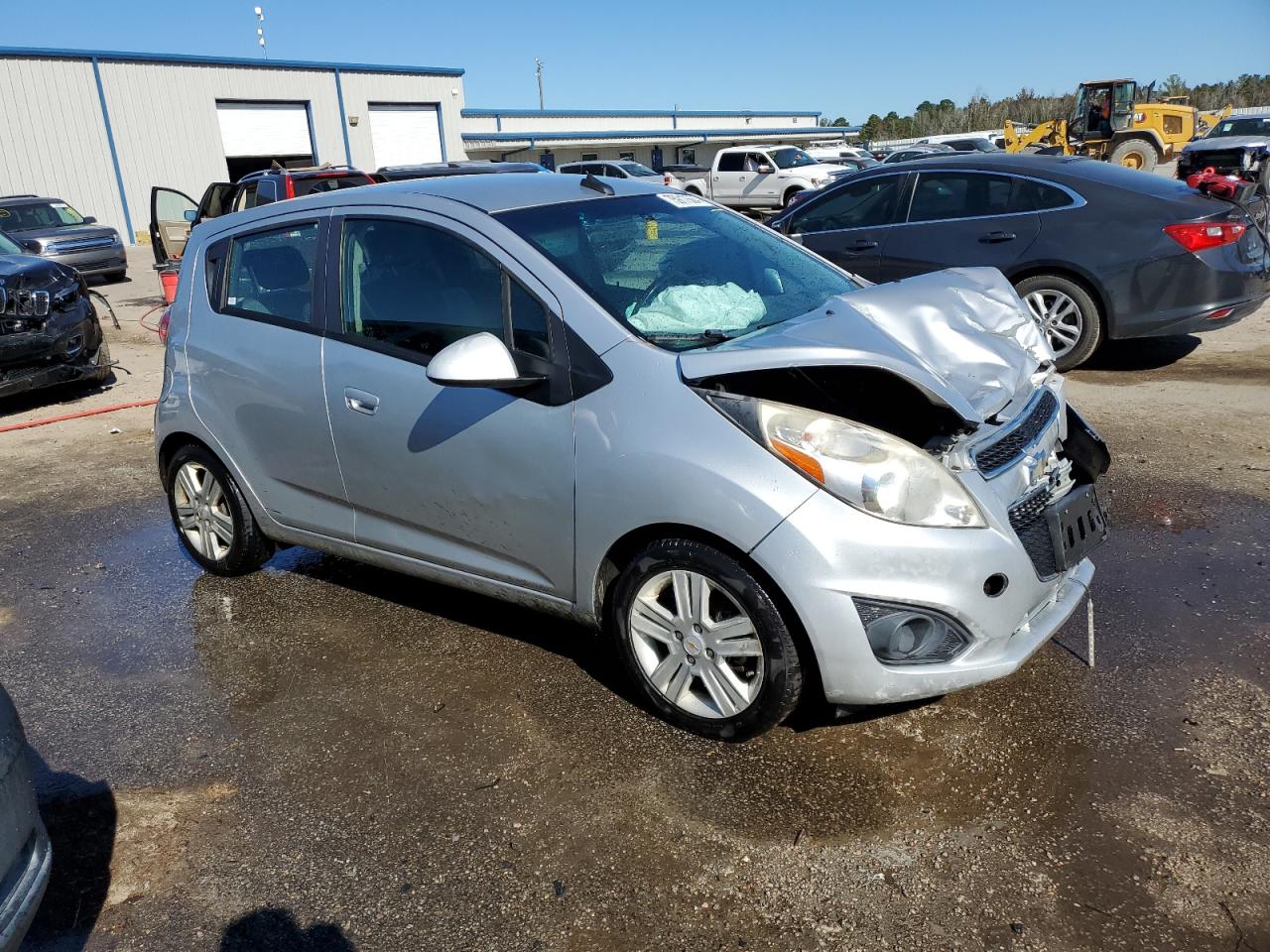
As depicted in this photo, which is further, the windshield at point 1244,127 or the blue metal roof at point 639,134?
the blue metal roof at point 639,134

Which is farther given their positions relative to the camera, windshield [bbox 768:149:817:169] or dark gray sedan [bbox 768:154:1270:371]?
windshield [bbox 768:149:817:169]

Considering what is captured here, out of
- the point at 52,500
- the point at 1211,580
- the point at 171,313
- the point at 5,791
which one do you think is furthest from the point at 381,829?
the point at 52,500

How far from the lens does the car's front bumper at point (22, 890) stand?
2023mm

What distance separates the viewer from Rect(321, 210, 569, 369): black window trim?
3262mm

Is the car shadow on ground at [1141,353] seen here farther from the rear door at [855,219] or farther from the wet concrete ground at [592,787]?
the wet concrete ground at [592,787]

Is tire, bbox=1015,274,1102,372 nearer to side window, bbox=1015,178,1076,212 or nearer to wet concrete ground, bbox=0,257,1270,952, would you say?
side window, bbox=1015,178,1076,212

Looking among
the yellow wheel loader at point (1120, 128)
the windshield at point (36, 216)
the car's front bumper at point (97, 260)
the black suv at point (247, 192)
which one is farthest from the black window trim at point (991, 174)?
the yellow wheel loader at point (1120, 128)

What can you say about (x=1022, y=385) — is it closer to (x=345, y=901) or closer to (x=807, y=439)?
(x=807, y=439)

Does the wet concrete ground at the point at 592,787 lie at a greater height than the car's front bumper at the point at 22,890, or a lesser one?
lesser

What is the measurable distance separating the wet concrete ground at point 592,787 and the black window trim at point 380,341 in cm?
121

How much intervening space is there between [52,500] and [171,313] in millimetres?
2409

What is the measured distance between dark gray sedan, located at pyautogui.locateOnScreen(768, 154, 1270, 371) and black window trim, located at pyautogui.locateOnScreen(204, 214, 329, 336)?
15.0 feet

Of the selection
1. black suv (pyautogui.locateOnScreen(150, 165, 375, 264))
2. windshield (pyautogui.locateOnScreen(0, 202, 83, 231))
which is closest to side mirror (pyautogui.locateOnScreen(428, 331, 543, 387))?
black suv (pyautogui.locateOnScreen(150, 165, 375, 264))

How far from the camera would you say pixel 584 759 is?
10.4 feet
